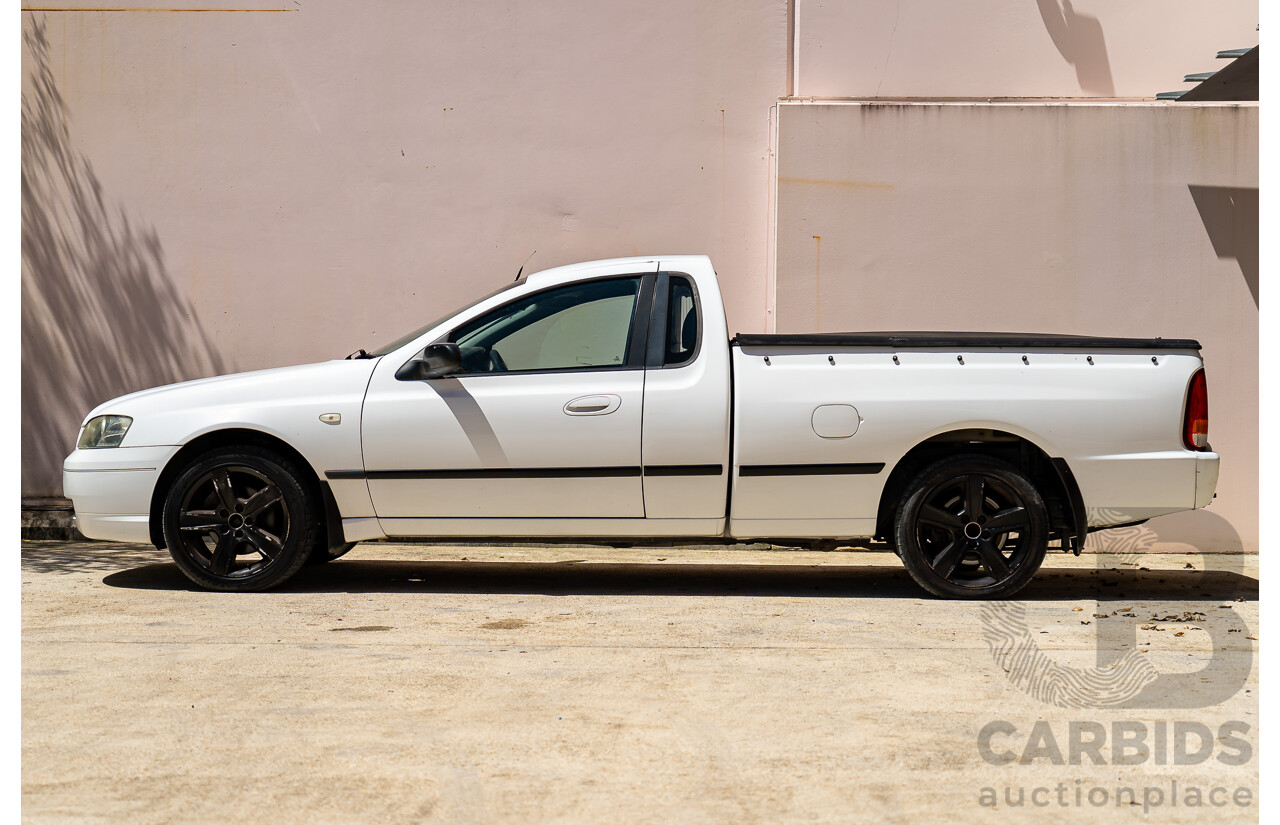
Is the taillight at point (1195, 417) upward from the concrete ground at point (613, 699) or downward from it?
upward

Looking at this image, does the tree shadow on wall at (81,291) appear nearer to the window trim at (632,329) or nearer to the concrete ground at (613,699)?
the concrete ground at (613,699)

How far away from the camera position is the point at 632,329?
622 centimetres

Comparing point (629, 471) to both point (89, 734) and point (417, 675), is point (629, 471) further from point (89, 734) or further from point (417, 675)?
point (89, 734)

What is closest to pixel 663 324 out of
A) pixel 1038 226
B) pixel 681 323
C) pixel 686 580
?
pixel 681 323

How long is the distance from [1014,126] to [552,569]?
15.6 ft

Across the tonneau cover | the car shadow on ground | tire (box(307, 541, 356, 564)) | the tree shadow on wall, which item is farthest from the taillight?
the tree shadow on wall

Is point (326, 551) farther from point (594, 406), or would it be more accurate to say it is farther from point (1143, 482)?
point (1143, 482)

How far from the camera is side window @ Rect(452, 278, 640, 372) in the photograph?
623 centimetres

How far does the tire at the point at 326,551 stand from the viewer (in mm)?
6385

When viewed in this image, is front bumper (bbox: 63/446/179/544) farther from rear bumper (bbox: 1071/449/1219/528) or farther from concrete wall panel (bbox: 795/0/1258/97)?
concrete wall panel (bbox: 795/0/1258/97)

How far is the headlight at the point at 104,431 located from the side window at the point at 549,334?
192cm

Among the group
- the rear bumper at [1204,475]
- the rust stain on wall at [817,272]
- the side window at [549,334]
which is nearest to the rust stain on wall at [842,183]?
the rust stain on wall at [817,272]

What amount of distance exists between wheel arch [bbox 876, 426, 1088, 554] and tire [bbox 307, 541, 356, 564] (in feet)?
9.76

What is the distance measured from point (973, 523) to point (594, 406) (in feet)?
6.96
